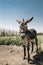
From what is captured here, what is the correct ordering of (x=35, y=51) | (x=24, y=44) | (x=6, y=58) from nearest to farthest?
(x=24, y=44), (x=6, y=58), (x=35, y=51)

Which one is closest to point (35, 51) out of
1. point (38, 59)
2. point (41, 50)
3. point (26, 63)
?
point (41, 50)

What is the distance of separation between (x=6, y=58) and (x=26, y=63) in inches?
65.0

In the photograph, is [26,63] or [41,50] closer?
[26,63]

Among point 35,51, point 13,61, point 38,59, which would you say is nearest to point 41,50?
point 35,51

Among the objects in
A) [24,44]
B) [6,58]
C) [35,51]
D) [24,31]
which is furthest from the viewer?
[35,51]

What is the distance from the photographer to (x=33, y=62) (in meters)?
8.61

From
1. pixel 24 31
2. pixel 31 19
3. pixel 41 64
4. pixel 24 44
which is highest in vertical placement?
pixel 31 19

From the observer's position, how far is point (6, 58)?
9750 millimetres

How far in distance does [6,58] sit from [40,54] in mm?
1926

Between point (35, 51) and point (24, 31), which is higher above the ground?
point (24, 31)

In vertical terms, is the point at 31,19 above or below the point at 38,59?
above

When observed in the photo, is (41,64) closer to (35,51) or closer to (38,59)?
(38,59)

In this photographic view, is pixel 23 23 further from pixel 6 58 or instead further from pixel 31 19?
pixel 6 58

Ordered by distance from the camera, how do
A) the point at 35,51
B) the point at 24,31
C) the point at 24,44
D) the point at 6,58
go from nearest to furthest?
the point at 24,31, the point at 24,44, the point at 6,58, the point at 35,51
